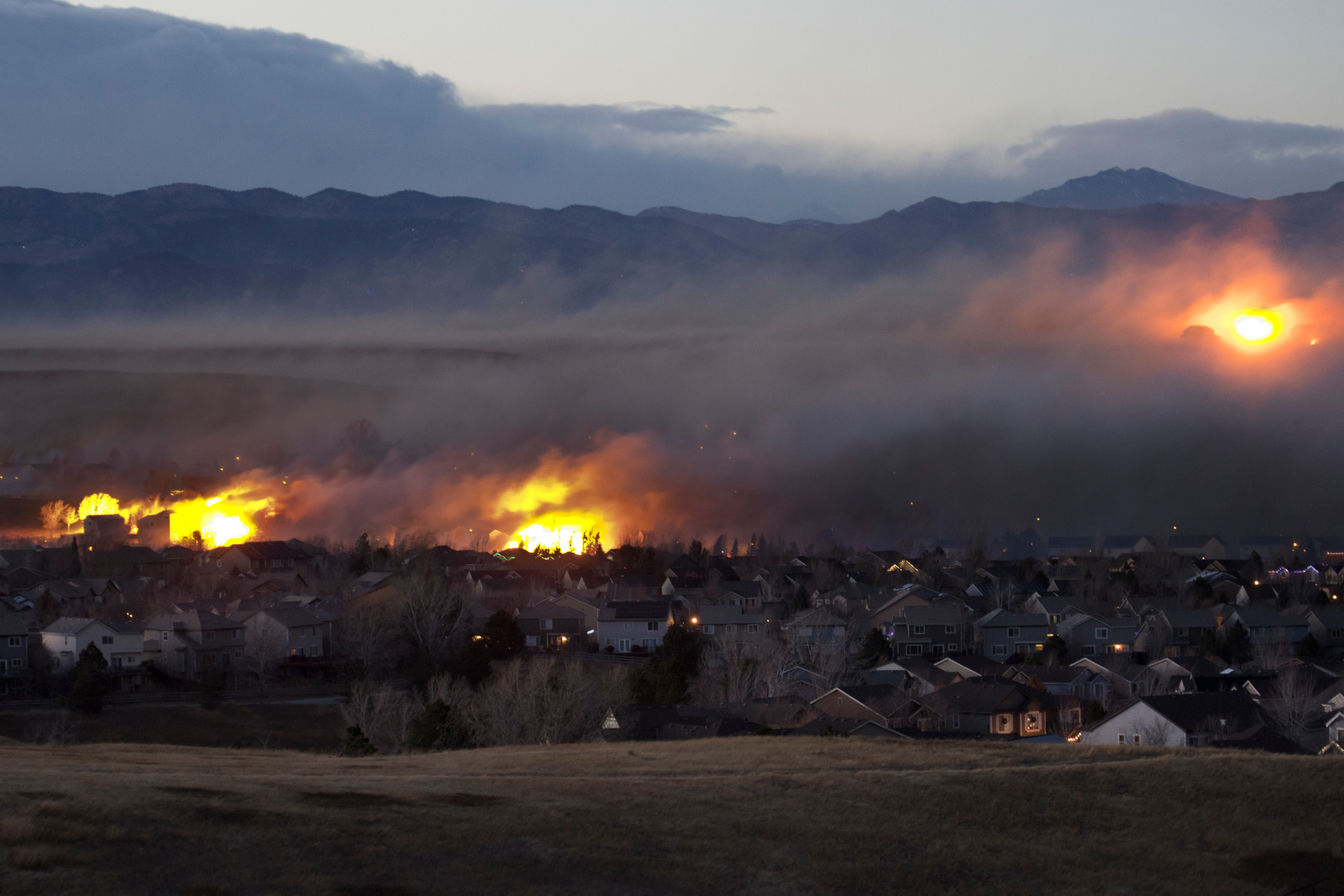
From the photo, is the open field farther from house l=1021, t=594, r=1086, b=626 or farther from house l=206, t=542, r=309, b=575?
house l=206, t=542, r=309, b=575

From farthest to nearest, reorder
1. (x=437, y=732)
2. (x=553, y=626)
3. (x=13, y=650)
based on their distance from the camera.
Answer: (x=553, y=626)
(x=13, y=650)
(x=437, y=732)

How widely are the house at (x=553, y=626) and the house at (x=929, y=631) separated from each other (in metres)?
25.0

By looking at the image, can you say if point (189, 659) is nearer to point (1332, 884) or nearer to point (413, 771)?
point (413, 771)

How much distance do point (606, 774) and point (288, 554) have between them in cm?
12007

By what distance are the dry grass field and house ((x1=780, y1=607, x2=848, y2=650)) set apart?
52.7 metres

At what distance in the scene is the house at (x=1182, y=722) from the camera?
61.5m

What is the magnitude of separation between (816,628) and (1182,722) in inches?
1721

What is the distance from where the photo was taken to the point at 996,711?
6831 cm

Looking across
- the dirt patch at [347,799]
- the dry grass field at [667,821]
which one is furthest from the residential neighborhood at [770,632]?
the dirt patch at [347,799]

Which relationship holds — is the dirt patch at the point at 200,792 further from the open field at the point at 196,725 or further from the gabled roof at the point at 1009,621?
the gabled roof at the point at 1009,621

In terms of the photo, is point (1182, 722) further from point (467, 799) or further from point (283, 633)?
point (283, 633)

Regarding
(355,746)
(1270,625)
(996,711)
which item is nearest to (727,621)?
(996,711)

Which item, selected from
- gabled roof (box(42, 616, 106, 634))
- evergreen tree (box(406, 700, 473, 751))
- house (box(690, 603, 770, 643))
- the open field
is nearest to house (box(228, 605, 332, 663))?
gabled roof (box(42, 616, 106, 634))

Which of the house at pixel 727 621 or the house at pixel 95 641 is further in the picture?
the house at pixel 727 621
